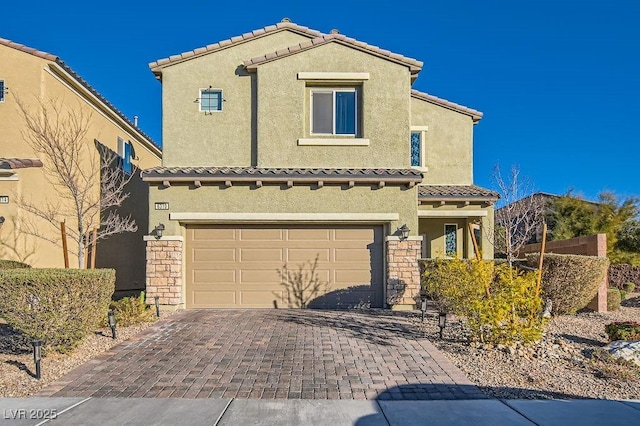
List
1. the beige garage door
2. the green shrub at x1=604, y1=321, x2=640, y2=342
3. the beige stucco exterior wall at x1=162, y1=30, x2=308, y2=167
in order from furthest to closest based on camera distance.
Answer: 1. the beige stucco exterior wall at x1=162, y1=30, x2=308, y2=167
2. the beige garage door
3. the green shrub at x1=604, y1=321, x2=640, y2=342

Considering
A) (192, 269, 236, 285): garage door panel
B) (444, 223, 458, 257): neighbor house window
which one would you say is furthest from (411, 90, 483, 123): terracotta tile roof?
(192, 269, 236, 285): garage door panel

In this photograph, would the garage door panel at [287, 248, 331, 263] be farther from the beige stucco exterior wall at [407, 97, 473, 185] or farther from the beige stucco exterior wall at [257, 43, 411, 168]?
the beige stucco exterior wall at [407, 97, 473, 185]

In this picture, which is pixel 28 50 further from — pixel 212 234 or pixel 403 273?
pixel 403 273

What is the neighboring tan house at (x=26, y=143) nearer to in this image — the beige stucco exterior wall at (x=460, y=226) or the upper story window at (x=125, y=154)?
the upper story window at (x=125, y=154)

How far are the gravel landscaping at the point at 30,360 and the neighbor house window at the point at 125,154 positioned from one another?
8.65m

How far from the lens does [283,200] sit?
1224cm

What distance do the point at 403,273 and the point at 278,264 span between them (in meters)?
3.42

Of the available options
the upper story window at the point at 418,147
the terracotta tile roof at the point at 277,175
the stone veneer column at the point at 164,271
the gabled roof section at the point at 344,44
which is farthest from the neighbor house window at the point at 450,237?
the stone veneer column at the point at 164,271

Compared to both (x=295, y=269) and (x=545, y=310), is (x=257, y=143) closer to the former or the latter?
(x=295, y=269)

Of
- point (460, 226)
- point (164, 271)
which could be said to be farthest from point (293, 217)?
point (460, 226)

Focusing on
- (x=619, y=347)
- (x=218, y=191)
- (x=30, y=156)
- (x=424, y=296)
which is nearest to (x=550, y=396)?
(x=619, y=347)

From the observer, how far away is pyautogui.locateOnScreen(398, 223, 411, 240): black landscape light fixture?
12.0m

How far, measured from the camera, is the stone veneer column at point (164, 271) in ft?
39.0

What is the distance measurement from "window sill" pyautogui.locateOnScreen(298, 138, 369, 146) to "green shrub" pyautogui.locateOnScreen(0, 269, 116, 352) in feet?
22.4
